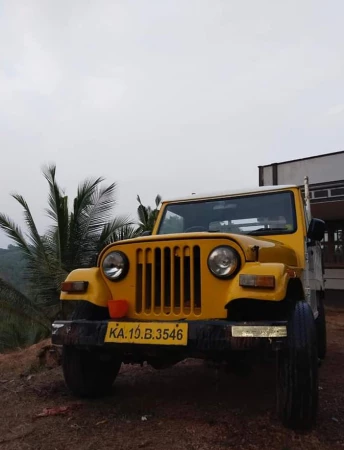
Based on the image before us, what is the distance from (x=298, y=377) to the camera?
125 inches

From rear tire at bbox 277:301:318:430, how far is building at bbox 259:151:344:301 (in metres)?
9.90

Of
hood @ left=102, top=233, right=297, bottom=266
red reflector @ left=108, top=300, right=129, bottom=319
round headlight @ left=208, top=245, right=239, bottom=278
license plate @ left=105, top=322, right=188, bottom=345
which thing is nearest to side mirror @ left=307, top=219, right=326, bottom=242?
hood @ left=102, top=233, right=297, bottom=266

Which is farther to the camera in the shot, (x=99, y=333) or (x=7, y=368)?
(x=7, y=368)

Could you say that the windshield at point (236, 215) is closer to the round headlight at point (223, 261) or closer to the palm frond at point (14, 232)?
the round headlight at point (223, 261)

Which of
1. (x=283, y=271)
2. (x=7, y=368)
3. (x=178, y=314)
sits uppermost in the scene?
(x=283, y=271)

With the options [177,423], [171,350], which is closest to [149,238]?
[171,350]

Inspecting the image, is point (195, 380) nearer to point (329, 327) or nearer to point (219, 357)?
point (219, 357)

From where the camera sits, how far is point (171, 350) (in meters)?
3.39

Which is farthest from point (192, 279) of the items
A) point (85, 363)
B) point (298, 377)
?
point (85, 363)

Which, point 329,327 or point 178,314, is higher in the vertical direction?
point 178,314

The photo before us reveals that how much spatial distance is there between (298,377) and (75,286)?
189 cm

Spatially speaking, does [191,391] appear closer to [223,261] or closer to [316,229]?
[223,261]

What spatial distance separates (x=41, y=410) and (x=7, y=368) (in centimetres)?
288

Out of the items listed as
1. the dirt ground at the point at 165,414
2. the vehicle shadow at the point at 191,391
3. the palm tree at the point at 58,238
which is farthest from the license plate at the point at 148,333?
the palm tree at the point at 58,238
